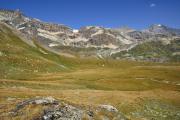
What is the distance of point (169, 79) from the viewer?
419 feet

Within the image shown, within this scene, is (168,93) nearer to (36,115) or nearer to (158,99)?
(158,99)

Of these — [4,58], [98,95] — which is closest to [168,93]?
[98,95]

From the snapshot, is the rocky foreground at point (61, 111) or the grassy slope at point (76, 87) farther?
the grassy slope at point (76, 87)

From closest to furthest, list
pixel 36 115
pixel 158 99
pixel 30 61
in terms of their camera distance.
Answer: pixel 36 115, pixel 158 99, pixel 30 61

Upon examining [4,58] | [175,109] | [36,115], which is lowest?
[175,109]

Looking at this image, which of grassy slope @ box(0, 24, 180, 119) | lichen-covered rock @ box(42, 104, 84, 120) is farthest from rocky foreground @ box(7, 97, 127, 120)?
grassy slope @ box(0, 24, 180, 119)

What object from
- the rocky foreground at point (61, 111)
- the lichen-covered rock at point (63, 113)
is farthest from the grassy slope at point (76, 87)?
the lichen-covered rock at point (63, 113)

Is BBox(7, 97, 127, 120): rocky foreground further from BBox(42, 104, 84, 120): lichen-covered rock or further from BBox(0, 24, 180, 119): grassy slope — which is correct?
BBox(0, 24, 180, 119): grassy slope

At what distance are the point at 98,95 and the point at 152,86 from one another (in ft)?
145

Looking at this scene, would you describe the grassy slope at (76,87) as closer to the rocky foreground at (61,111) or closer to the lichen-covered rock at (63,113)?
the rocky foreground at (61,111)

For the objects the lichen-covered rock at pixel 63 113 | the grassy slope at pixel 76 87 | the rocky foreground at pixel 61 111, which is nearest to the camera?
the lichen-covered rock at pixel 63 113

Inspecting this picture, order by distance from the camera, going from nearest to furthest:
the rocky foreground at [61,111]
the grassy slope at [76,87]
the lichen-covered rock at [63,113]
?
the lichen-covered rock at [63,113] < the rocky foreground at [61,111] < the grassy slope at [76,87]

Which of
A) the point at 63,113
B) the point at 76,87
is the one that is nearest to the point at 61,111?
the point at 63,113

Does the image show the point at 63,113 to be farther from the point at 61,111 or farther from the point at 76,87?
the point at 76,87
